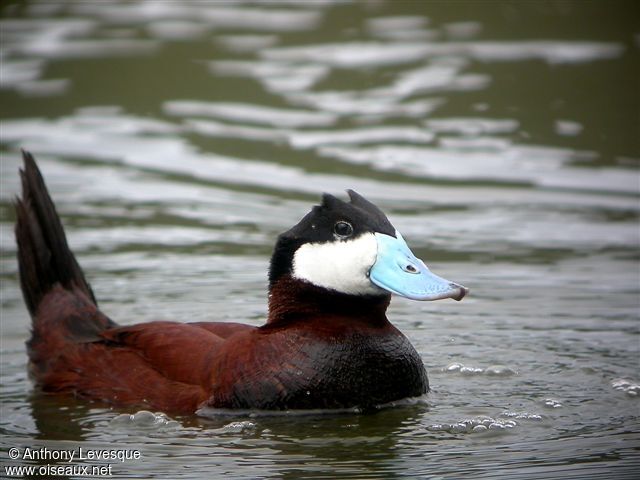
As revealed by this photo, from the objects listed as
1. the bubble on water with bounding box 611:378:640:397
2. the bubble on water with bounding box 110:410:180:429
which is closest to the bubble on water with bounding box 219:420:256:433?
the bubble on water with bounding box 110:410:180:429

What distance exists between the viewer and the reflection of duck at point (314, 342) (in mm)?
6414

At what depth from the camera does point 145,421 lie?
21.5ft

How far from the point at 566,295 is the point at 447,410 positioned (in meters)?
2.40

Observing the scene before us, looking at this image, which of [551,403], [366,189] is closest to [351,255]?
[551,403]

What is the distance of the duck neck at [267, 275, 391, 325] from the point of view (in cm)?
652

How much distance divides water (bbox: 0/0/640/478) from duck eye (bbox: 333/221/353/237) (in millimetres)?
845

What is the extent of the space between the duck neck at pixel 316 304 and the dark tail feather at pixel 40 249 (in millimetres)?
1534

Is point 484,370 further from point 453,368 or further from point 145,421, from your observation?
point 145,421

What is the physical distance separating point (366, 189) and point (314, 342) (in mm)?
4808

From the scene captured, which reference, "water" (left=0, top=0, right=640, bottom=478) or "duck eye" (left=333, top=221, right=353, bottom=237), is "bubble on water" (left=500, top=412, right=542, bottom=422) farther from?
"duck eye" (left=333, top=221, right=353, bottom=237)

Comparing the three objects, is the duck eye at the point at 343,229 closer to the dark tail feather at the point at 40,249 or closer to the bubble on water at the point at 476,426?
the bubble on water at the point at 476,426

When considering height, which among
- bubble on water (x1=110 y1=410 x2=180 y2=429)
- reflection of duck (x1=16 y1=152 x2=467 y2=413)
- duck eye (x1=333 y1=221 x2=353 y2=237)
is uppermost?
duck eye (x1=333 y1=221 x2=353 y2=237)

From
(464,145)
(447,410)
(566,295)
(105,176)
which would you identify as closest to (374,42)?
(464,145)

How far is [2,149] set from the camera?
12227mm
